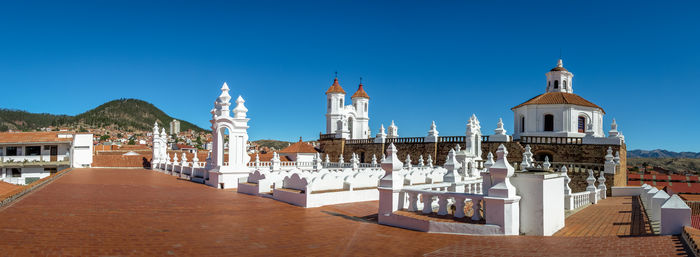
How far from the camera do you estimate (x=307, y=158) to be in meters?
44.3

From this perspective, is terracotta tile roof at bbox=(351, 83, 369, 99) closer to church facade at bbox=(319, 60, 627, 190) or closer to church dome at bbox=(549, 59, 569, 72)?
church facade at bbox=(319, 60, 627, 190)

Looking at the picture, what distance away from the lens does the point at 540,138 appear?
3081 centimetres

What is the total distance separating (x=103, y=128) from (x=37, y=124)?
15569 millimetres

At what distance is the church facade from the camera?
94.1ft

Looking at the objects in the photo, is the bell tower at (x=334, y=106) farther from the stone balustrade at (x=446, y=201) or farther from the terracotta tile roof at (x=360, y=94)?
the stone balustrade at (x=446, y=201)

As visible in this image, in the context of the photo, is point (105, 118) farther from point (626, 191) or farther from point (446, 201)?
point (446, 201)

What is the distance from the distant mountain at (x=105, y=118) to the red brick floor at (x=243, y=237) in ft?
370

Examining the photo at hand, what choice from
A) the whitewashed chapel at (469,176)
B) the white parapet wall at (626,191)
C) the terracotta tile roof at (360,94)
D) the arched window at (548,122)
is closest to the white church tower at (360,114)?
the terracotta tile roof at (360,94)

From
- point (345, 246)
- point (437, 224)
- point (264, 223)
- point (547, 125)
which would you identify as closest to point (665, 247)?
point (437, 224)

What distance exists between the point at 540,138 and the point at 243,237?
28.8m

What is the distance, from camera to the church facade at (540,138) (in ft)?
94.1

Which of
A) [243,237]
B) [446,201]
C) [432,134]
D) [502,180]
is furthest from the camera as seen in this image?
[432,134]

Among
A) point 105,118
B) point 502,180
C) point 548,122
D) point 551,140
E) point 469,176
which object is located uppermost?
point 105,118

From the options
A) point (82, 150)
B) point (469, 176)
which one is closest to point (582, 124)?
point (469, 176)
